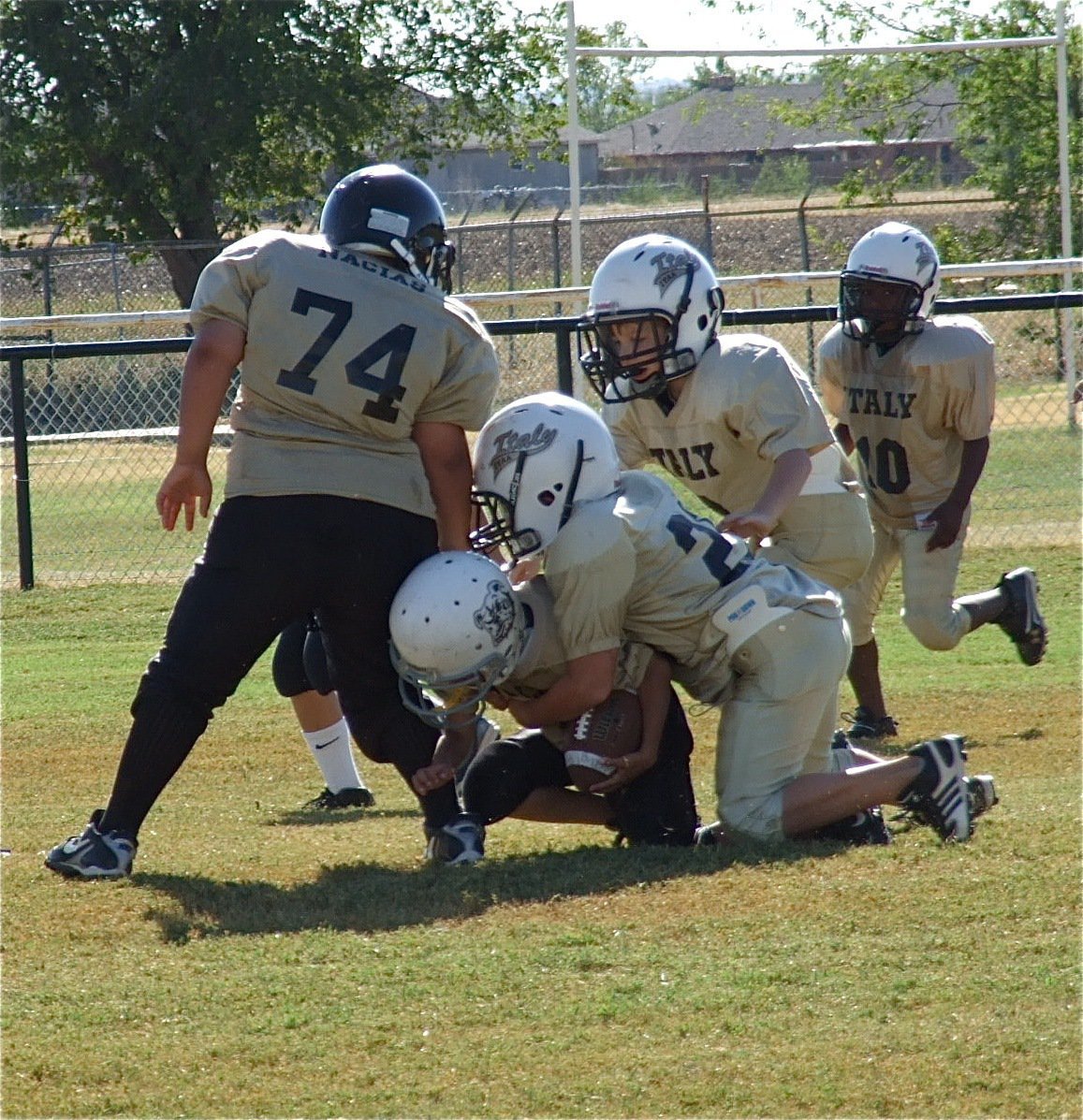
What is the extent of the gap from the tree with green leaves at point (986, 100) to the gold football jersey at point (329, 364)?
39.7 feet

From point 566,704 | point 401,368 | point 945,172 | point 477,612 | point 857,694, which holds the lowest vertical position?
point 857,694

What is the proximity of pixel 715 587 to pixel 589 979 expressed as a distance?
1545mm

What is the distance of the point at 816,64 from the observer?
15.9 meters

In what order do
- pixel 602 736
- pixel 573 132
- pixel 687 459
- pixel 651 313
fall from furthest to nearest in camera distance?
pixel 573 132, pixel 687 459, pixel 651 313, pixel 602 736

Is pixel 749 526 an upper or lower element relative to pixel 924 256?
lower

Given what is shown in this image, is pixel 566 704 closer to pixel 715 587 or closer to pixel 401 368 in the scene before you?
pixel 715 587

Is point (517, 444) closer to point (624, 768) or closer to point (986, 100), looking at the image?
point (624, 768)

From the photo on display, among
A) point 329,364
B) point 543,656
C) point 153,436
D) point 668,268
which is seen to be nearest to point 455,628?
point 543,656

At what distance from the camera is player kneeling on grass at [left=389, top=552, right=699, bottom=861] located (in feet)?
14.9

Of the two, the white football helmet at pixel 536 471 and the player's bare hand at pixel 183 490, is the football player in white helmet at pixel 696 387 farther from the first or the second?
the player's bare hand at pixel 183 490

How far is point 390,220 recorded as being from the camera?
4.80m

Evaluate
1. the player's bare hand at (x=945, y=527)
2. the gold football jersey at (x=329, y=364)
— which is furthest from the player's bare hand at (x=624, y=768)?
the player's bare hand at (x=945, y=527)

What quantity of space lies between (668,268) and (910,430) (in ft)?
6.28

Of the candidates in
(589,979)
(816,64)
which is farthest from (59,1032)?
(816,64)
